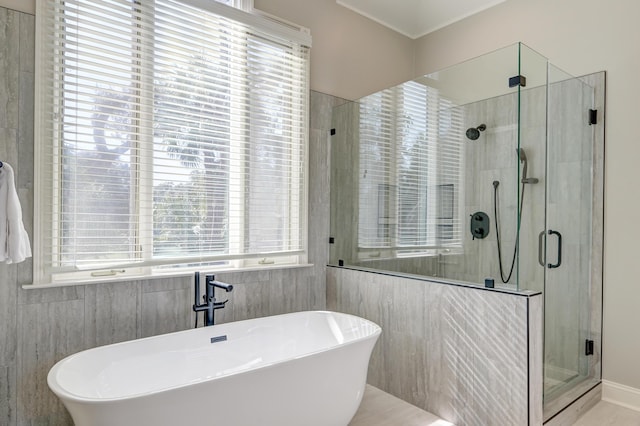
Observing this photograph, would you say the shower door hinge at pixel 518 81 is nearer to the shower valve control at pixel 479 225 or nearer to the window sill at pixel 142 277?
the shower valve control at pixel 479 225

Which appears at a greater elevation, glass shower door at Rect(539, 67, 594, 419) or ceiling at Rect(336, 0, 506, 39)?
ceiling at Rect(336, 0, 506, 39)

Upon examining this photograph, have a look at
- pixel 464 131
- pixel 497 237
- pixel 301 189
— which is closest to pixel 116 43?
pixel 301 189

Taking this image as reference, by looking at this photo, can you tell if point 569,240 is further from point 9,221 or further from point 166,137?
point 9,221

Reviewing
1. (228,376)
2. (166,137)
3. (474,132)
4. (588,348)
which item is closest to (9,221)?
(166,137)

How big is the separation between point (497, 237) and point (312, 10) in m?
2.21

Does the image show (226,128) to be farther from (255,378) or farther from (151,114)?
(255,378)

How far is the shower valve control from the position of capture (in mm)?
2471

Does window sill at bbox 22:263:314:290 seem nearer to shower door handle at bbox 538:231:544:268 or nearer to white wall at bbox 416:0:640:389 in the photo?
shower door handle at bbox 538:231:544:268

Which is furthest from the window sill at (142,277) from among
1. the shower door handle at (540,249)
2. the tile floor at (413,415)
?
the shower door handle at (540,249)

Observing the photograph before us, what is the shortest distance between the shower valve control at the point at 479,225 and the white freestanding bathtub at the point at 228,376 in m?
0.89

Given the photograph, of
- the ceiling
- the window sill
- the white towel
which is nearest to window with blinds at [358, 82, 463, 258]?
the window sill

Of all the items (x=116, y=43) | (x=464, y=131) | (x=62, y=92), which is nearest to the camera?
(x=62, y=92)

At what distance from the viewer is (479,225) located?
8.27 ft

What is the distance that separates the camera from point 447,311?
2447mm
